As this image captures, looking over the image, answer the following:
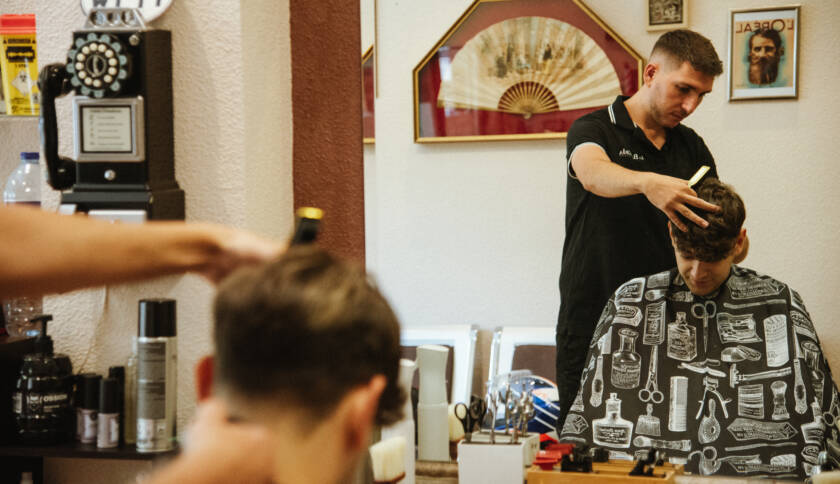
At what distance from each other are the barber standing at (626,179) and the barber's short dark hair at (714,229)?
0.05m

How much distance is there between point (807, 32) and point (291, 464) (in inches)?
69.4

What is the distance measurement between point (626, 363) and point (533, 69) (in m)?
0.77

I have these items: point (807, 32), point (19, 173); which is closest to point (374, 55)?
point (19, 173)

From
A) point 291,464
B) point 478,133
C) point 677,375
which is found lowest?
point 677,375

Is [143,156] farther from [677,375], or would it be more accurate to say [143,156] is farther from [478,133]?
[677,375]

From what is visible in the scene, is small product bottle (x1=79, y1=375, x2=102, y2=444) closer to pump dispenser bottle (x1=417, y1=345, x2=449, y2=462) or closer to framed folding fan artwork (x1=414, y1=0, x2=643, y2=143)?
pump dispenser bottle (x1=417, y1=345, x2=449, y2=462)

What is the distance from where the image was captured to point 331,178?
1.70 metres

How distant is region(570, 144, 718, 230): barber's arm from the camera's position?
5.78 ft

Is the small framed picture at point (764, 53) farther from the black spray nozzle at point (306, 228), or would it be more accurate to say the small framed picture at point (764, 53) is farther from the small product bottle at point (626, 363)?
the black spray nozzle at point (306, 228)

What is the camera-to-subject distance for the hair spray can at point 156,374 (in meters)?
1.31

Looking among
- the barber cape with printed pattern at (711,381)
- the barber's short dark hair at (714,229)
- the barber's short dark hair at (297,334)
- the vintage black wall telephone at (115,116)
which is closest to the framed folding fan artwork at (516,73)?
the barber's short dark hair at (714,229)

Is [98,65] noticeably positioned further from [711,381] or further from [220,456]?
[711,381]

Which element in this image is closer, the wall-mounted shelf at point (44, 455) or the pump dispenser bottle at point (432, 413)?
the wall-mounted shelf at point (44, 455)

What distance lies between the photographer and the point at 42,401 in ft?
4.55
